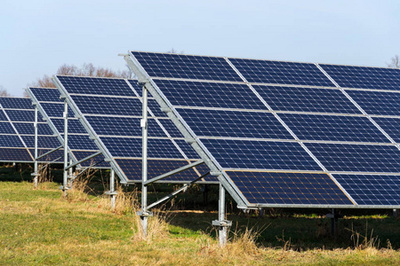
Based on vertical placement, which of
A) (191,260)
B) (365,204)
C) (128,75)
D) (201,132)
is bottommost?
(191,260)

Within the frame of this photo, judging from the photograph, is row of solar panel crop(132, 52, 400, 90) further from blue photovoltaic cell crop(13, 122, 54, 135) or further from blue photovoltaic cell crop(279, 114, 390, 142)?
blue photovoltaic cell crop(13, 122, 54, 135)

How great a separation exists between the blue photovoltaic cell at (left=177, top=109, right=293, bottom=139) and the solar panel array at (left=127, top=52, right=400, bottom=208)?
0.9 inches

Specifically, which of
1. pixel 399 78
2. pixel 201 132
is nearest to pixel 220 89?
pixel 201 132

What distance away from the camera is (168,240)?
17594 millimetres

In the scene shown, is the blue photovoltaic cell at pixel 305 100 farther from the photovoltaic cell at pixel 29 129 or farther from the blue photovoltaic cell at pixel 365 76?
the photovoltaic cell at pixel 29 129

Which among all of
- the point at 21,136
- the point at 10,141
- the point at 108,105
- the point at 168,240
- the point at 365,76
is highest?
the point at 365,76

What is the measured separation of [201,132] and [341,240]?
195 inches

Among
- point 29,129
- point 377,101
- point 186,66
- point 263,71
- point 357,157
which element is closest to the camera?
point 357,157

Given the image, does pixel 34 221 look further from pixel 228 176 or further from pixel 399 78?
pixel 399 78

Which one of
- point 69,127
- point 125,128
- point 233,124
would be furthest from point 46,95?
point 233,124

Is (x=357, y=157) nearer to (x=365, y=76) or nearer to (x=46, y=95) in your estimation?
(x=365, y=76)

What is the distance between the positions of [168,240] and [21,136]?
23857 millimetres

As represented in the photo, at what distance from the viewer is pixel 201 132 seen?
15875 millimetres

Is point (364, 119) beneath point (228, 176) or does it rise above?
above
